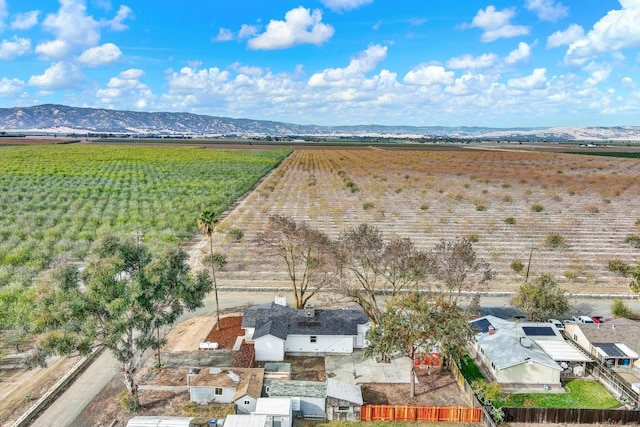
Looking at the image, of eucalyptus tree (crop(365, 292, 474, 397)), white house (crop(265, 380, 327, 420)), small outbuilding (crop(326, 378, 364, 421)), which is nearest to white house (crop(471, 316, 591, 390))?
eucalyptus tree (crop(365, 292, 474, 397))

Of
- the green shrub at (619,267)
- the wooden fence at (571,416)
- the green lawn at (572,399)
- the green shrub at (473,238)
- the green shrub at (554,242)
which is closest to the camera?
the wooden fence at (571,416)

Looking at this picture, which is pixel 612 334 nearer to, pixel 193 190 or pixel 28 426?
pixel 28 426

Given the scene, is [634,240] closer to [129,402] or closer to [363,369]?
[363,369]

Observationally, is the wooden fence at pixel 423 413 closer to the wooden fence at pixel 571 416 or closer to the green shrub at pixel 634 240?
the wooden fence at pixel 571 416

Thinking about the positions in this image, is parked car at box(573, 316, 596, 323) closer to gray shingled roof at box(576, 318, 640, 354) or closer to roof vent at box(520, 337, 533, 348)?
gray shingled roof at box(576, 318, 640, 354)

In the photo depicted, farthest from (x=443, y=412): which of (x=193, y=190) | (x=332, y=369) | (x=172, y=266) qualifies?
(x=193, y=190)

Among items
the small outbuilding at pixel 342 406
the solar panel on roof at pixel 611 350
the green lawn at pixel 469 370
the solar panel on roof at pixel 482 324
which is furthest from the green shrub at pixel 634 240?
the small outbuilding at pixel 342 406
